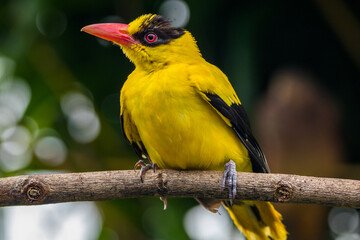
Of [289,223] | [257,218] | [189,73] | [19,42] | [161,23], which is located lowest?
[257,218]

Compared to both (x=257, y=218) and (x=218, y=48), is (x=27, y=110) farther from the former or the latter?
(x=257, y=218)

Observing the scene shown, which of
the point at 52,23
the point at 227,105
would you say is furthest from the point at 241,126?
the point at 52,23

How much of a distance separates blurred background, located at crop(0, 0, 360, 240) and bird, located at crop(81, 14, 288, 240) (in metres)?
1.17

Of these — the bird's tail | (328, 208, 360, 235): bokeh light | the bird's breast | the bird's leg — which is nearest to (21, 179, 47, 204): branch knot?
the bird's breast

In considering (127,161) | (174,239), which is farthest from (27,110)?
(174,239)

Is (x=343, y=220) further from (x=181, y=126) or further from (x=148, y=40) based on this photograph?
(x=148, y=40)

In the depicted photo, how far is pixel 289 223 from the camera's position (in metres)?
4.99

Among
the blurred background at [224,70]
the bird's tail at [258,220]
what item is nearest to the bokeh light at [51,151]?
the blurred background at [224,70]

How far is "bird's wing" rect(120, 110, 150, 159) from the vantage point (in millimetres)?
3797

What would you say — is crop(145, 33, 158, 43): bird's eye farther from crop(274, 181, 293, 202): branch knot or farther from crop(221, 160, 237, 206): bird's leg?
crop(274, 181, 293, 202): branch knot

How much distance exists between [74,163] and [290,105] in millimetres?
2136

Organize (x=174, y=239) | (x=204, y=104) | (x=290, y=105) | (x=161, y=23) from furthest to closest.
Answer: (x=290, y=105) < (x=174, y=239) < (x=161, y=23) < (x=204, y=104)

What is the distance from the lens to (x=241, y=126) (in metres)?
3.60

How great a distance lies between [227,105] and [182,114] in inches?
12.8
